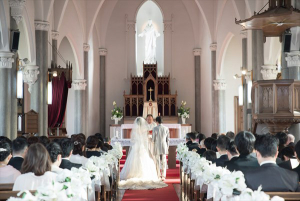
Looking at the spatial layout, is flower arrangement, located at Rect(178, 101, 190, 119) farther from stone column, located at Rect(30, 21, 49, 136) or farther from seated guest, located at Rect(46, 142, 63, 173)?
seated guest, located at Rect(46, 142, 63, 173)

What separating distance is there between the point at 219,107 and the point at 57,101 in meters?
8.10

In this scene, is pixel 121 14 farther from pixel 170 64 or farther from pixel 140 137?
pixel 140 137

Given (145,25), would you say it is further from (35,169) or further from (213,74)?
(35,169)

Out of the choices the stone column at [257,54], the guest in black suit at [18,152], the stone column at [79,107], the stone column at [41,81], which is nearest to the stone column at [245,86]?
the stone column at [257,54]

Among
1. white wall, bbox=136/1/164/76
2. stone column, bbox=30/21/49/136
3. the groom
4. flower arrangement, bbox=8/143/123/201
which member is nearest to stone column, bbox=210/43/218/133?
white wall, bbox=136/1/164/76

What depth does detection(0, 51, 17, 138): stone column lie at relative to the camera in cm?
1205

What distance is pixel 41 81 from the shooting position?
15133 millimetres

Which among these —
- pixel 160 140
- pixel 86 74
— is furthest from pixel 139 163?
pixel 86 74

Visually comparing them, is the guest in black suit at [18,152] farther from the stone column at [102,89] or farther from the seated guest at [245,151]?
the stone column at [102,89]

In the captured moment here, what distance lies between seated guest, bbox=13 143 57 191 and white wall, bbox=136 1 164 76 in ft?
70.9

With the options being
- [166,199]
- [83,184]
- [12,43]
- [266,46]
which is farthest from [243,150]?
[266,46]

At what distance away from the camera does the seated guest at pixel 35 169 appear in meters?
4.33

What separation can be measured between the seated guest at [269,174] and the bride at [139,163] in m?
7.42

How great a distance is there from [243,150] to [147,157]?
709cm
